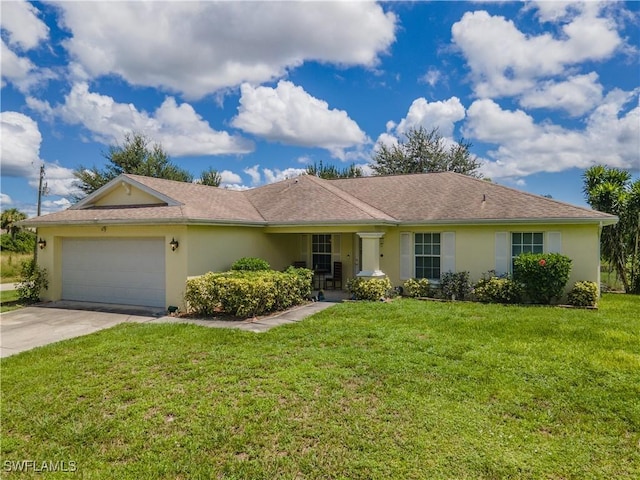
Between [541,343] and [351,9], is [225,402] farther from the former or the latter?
[351,9]

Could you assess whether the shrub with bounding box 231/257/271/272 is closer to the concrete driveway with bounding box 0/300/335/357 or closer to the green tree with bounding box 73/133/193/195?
the concrete driveway with bounding box 0/300/335/357

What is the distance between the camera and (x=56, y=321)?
10.7m

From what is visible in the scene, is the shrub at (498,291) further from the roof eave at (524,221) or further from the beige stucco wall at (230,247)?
the beige stucco wall at (230,247)

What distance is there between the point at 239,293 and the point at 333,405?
590 cm

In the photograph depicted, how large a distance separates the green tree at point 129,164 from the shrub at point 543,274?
31708mm

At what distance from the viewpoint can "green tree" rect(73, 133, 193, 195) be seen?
34125mm

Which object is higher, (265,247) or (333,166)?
(333,166)

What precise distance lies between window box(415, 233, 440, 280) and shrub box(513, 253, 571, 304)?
111 inches

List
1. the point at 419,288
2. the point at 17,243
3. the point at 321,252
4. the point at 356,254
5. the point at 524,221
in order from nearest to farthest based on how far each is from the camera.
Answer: the point at 524,221 < the point at 419,288 < the point at 356,254 < the point at 321,252 < the point at 17,243

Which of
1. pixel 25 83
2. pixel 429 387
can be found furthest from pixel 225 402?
pixel 25 83

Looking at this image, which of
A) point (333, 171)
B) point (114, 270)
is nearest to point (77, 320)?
point (114, 270)

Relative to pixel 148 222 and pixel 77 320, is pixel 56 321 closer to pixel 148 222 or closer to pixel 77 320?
pixel 77 320

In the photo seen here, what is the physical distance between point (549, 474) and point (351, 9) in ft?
37.5

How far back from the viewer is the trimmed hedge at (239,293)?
10586 mm
